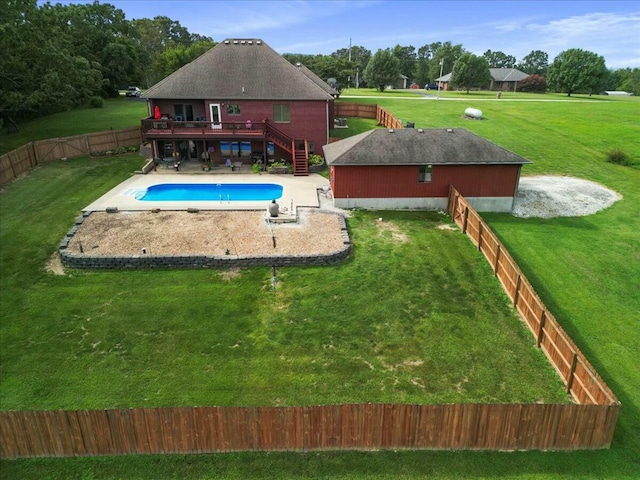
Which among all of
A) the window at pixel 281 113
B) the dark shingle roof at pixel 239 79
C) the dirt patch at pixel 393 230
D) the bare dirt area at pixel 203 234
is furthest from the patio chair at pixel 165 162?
the dirt patch at pixel 393 230

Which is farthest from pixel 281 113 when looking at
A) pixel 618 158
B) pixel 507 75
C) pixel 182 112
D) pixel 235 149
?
pixel 507 75

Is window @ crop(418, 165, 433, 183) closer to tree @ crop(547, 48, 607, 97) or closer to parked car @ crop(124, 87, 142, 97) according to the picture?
parked car @ crop(124, 87, 142, 97)

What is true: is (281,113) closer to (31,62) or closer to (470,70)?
(31,62)

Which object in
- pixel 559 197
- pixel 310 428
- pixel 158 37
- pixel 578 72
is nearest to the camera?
pixel 310 428

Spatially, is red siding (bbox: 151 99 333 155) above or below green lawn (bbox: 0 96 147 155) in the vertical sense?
above

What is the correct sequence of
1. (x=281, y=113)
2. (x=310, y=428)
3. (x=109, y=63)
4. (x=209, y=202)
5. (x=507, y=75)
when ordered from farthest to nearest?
(x=507, y=75), (x=109, y=63), (x=281, y=113), (x=209, y=202), (x=310, y=428)

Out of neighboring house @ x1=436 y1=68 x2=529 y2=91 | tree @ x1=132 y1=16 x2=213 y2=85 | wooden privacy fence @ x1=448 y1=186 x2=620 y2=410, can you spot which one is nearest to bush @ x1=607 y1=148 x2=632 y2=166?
wooden privacy fence @ x1=448 y1=186 x2=620 y2=410

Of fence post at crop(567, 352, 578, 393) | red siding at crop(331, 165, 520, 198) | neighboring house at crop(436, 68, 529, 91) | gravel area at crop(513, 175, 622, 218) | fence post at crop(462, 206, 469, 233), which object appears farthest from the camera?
neighboring house at crop(436, 68, 529, 91)
